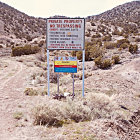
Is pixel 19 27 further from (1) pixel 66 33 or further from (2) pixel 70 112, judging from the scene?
(2) pixel 70 112

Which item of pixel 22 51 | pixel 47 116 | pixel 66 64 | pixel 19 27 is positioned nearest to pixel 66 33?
pixel 66 64

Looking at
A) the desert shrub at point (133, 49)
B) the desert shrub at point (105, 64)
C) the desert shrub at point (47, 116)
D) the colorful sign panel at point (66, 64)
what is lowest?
the desert shrub at point (47, 116)

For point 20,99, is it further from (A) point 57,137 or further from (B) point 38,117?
(A) point 57,137

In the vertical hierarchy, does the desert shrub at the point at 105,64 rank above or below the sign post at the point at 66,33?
below

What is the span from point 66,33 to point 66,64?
1.33 metres

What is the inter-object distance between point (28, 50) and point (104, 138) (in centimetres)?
2987

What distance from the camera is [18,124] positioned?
6035mm

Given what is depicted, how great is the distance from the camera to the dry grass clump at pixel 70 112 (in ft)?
20.0

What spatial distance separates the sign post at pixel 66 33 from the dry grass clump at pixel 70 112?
2606mm

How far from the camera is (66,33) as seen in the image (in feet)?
28.0

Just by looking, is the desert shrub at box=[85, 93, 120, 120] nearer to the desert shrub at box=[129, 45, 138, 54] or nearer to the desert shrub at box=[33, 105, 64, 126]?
the desert shrub at box=[33, 105, 64, 126]

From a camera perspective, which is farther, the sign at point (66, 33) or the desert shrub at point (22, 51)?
the desert shrub at point (22, 51)

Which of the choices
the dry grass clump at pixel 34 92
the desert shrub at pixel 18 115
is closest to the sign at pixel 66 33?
the dry grass clump at pixel 34 92

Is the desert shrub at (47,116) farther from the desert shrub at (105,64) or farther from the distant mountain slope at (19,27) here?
the distant mountain slope at (19,27)
